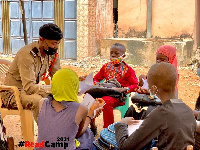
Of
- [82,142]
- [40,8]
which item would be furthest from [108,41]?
[82,142]

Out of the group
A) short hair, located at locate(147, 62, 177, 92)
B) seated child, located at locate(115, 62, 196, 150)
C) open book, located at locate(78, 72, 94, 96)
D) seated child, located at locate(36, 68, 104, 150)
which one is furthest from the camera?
open book, located at locate(78, 72, 94, 96)

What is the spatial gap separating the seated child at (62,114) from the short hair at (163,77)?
626 millimetres

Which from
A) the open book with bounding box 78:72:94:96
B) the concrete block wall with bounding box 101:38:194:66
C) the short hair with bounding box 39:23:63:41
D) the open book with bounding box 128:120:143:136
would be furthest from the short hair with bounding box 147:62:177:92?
the concrete block wall with bounding box 101:38:194:66

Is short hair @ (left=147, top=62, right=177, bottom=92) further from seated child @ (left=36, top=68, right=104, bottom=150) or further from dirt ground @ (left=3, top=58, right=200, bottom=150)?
dirt ground @ (left=3, top=58, right=200, bottom=150)

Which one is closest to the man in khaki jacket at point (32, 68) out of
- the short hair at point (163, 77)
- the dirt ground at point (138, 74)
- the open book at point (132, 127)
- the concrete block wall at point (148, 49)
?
the dirt ground at point (138, 74)

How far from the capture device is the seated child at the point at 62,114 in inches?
99.5

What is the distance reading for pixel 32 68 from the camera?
3.82 m

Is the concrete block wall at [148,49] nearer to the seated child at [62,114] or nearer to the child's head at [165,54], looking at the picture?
the child's head at [165,54]

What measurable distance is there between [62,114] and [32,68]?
1.42m

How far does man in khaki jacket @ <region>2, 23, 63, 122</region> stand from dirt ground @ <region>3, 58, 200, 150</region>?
75 centimetres

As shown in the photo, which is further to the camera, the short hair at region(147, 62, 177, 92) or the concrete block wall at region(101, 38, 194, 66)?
the concrete block wall at region(101, 38, 194, 66)

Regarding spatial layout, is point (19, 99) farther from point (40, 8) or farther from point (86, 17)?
point (40, 8)

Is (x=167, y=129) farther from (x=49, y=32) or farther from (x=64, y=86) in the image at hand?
(x=49, y=32)

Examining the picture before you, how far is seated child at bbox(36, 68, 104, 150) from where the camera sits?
253 cm
